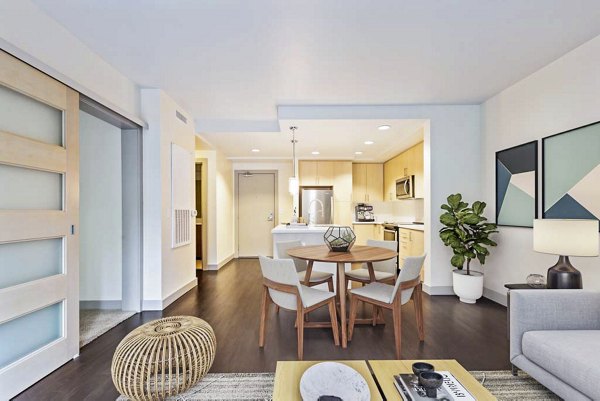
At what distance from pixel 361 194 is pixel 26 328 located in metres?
6.29

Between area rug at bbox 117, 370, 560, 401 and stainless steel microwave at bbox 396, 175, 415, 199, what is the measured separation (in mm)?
3697

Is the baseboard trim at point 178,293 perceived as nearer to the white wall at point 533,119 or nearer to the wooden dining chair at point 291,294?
the wooden dining chair at point 291,294

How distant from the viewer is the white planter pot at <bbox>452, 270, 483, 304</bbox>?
3711 mm

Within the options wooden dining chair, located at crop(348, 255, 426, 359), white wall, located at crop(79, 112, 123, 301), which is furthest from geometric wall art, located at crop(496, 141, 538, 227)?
white wall, located at crop(79, 112, 123, 301)

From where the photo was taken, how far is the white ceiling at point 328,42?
2.17 m

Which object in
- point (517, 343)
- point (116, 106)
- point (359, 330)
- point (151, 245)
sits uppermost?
point (116, 106)

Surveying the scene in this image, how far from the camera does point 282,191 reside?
24.5 feet

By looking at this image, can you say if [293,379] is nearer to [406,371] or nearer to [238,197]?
[406,371]

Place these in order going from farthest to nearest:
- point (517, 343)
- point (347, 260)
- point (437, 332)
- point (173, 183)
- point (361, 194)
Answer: point (361, 194)
point (173, 183)
point (437, 332)
point (347, 260)
point (517, 343)

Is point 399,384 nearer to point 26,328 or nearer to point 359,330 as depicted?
point 359,330

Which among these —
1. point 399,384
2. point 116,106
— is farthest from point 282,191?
point 399,384

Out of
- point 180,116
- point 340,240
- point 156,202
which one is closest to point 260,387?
point 340,240

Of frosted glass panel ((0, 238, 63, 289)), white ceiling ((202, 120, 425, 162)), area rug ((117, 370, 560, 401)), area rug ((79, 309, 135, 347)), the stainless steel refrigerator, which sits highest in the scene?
white ceiling ((202, 120, 425, 162))

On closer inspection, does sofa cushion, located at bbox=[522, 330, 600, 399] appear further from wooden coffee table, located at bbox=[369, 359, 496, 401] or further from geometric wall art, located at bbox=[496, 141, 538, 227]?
geometric wall art, located at bbox=[496, 141, 538, 227]
